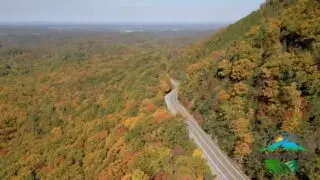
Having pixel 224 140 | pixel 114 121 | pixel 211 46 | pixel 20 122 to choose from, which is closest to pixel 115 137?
pixel 114 121

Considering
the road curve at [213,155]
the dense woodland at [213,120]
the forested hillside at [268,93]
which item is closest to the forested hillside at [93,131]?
the dense woodland at [213,120]

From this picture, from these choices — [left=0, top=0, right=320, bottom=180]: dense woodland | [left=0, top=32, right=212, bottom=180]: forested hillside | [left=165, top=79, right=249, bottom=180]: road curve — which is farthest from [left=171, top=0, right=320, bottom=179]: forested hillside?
[left=0, top=32, right=212, bottom=180]: forested hillside

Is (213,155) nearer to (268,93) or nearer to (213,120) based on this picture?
(213,120)

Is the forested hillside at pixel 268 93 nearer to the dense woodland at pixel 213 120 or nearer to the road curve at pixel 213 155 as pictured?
the dense woodland at pixel 213 120

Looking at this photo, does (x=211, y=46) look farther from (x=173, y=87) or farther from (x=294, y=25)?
(x=294, y=25)

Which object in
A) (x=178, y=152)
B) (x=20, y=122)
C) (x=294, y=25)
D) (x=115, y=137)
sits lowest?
(x=20, y=122)

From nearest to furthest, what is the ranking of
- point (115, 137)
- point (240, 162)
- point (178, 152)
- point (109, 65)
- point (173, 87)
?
1. point (240, 162)
2. point (178, 152)
3. point (115, 137)
4. point (173, 87)
5. point (109, 65)

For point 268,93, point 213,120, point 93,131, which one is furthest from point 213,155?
point 93,131

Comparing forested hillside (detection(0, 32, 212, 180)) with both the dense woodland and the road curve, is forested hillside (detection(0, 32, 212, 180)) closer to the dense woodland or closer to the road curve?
the dense woodland
